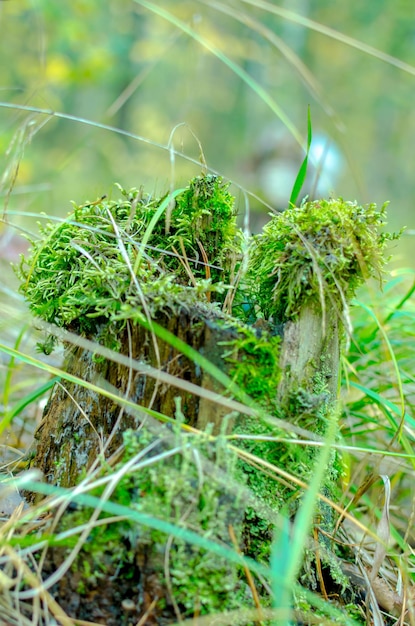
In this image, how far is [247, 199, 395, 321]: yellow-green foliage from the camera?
1214 millimetres

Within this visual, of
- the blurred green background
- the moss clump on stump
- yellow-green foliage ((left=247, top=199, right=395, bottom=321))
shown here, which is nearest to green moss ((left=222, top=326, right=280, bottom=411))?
the moss clump on stump

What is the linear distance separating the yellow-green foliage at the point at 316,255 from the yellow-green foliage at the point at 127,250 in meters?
0.14

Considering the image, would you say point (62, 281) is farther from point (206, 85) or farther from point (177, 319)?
point (206, 85)

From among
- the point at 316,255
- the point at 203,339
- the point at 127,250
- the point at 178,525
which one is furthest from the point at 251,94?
the point at 178,525

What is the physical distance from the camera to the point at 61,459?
1.31m

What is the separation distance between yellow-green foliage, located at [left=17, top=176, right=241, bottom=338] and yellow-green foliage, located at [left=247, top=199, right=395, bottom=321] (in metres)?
0.14

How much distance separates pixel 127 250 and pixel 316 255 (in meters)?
0.48

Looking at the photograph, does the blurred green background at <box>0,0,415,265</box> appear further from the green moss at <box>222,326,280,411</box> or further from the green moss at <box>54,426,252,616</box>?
the green moss at <box>54,426,252,616</box>

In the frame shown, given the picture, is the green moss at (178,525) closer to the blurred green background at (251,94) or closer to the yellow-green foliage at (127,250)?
the yellow-green foliage at (127,250)

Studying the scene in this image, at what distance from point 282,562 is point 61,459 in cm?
71

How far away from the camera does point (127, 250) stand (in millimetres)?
1368

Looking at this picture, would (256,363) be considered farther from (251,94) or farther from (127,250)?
(251,94)

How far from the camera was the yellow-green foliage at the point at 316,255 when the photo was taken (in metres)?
1.21

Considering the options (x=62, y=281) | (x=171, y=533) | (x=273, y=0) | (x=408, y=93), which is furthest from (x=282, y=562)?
(x=273, y=0)
